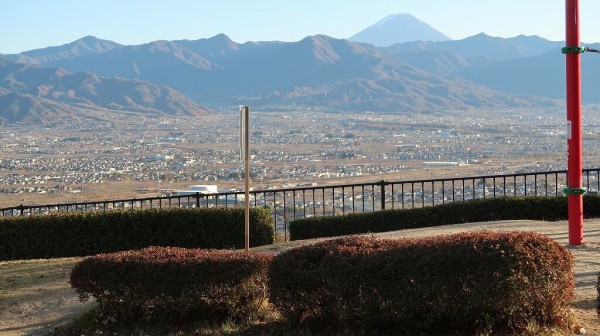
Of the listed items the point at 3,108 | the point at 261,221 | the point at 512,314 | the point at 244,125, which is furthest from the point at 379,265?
the point at 3,108

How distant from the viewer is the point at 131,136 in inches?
3194

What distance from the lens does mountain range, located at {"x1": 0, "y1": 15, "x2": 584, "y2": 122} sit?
111 meters

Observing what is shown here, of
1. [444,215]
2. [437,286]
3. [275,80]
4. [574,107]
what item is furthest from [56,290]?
[275,80]

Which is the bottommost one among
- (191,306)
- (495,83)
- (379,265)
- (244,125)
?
(191,306)

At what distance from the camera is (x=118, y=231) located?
1306cm

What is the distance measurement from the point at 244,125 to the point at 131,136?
2916 inches

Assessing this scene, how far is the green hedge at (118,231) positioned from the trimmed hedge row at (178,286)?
538 centimetres

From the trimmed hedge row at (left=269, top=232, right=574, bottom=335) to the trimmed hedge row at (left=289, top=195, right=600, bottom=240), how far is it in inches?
276

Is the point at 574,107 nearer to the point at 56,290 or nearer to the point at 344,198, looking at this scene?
the point at 56,290

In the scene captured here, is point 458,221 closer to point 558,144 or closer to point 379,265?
point 379,265

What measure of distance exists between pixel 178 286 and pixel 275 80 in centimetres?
12183

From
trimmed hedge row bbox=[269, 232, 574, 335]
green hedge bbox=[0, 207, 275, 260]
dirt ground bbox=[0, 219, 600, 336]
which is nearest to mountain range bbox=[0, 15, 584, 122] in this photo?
green hedge bbox=[0, 207, 275, 260]

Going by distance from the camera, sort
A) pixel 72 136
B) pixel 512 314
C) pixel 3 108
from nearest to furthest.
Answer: pixel 512 314 → pixel 72 136 → pixel 3 108

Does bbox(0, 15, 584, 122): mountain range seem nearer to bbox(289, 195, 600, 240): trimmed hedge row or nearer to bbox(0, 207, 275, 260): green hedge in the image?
bbox(0, 207, 275, 260): green hedge
